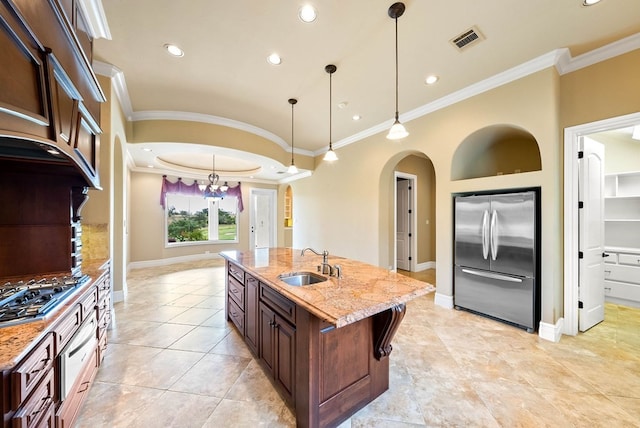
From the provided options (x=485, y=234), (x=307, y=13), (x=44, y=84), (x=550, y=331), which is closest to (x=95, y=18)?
(x=44, y=84)

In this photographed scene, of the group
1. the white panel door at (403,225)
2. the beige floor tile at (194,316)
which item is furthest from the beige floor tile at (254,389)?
the white panel door at (403,225)

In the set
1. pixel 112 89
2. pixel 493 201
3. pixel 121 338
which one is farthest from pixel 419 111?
pixel 121 338

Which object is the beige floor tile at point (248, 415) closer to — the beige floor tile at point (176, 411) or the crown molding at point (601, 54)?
the beige floor tile at point (176, 411)

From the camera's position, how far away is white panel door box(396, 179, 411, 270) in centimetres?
581

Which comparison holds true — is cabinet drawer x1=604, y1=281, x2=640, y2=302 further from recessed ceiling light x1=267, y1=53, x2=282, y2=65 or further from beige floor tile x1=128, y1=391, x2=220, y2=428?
recessed ceiling light x1=267, y1=53, x2=282, y2=65

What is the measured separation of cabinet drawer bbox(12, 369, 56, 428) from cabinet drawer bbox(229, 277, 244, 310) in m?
1.41

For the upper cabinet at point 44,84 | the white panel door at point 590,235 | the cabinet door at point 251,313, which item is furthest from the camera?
the white panel door at point 590,235

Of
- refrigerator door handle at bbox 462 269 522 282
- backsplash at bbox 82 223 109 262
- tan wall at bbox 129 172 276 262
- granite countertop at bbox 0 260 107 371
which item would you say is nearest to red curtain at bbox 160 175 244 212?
tan wall at bbox 129 172 276 262

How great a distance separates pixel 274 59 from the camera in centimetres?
261

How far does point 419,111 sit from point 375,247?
2.45 m

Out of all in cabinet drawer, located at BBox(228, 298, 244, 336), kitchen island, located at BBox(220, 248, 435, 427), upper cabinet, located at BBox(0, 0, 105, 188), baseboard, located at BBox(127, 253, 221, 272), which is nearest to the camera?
upper cabinet, located at BBox(0, 0, 105, 188)

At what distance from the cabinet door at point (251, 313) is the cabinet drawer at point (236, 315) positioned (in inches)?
5.0

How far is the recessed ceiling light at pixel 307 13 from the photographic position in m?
1.98

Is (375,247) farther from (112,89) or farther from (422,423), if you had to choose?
(112,89)
